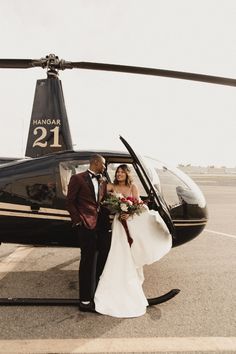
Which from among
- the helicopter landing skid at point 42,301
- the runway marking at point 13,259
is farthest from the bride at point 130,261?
the runway marking at point 13,259

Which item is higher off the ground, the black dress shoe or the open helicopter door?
the open helicopter door

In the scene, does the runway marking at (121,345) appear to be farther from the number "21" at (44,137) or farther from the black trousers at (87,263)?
the number "21" at (44,137)

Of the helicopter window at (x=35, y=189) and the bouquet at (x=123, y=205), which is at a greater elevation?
the helicopter window at (x=35, y=189)

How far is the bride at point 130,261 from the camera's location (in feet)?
12.5

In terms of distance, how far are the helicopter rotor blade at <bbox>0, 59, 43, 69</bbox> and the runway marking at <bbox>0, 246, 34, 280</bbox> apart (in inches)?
146

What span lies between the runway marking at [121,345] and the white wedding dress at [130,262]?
603 mm

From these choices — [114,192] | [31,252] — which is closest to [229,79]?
[114,192]

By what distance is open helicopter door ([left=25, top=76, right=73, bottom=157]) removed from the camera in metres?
7.14

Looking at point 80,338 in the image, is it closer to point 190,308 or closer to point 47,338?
point 47,338

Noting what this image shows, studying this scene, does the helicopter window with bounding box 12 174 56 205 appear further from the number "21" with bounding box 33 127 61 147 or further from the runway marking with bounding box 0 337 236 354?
the number "21" with bounding box 33 127 61 147

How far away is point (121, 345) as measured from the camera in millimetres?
3037

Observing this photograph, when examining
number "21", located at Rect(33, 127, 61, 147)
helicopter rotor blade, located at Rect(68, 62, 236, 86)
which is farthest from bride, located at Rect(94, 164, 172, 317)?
number "21", located at Rect(33, 127, 61, 147)

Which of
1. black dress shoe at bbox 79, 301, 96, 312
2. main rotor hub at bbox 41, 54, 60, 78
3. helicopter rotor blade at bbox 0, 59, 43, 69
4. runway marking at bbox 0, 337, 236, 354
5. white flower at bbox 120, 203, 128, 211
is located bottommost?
runway marking at bbox 0, 337, 236, 354

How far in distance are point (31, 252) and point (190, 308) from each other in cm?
379
